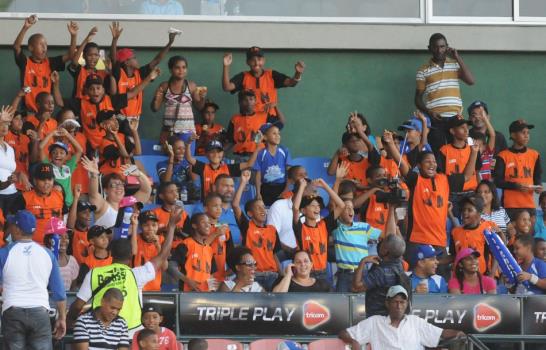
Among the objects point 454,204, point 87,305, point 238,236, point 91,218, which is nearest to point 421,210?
point 454,204

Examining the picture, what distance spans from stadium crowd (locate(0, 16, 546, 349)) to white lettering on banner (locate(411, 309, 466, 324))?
67 centimetres

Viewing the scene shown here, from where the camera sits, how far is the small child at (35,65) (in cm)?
1878

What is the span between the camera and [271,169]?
18.2 meters

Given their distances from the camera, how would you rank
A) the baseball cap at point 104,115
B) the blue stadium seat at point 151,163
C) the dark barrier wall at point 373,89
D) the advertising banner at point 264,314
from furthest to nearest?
1. the dark barrier wall at point 373,89
2. the blue stadium seat at point 151,163
3. the baseball cap at point 104,115
4. the advertising banner at point 264,314

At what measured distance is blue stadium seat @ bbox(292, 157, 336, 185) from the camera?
1905cm

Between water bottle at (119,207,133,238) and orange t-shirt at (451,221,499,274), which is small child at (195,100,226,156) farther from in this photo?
orange t-shirt at (451,221,499,274)

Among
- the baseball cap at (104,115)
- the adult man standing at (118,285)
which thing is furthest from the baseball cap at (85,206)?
the adult man standing at (118,285)

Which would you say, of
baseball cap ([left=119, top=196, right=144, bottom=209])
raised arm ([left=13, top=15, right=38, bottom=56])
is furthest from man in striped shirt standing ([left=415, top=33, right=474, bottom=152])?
raised arm ([left=13, top=15, right=38, bottom=56])

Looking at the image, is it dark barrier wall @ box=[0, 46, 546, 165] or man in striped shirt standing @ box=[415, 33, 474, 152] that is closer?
man in striped shirt standing @ box=[415, 33, 474, 152]

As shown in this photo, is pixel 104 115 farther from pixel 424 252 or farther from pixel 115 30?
pixel 424 252

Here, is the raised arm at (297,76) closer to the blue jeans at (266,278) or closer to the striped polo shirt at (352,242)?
the striped polo shirt at (352,242)

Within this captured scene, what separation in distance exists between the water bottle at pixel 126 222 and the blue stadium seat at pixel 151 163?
6.48 ft

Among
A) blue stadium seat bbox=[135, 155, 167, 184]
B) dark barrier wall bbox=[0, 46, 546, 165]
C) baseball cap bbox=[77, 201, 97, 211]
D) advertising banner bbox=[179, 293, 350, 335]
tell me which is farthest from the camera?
dark barrier wall bbox=[0, 46, 546, 165]

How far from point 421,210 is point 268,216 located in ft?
5.76
